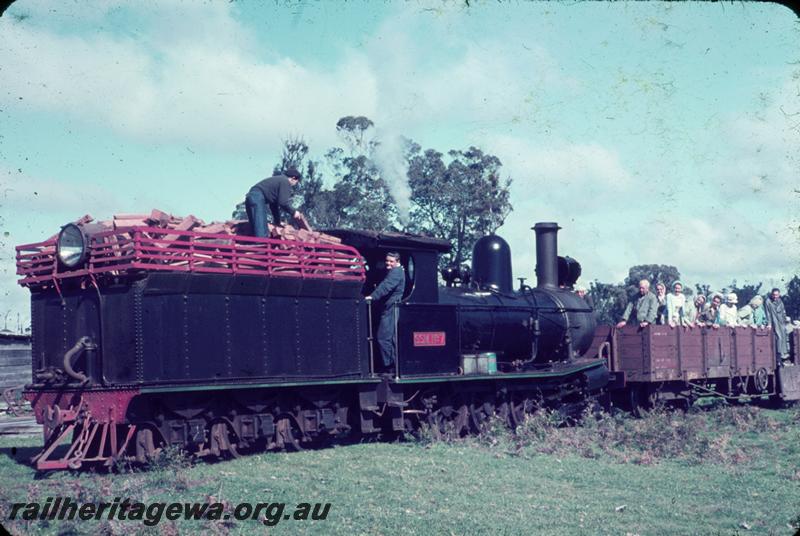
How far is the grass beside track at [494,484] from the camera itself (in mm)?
7352

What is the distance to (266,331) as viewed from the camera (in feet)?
36.1

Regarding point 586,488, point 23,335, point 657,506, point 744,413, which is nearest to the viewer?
point 657,506

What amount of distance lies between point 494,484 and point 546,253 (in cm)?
821

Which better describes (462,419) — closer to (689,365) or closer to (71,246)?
(689,365)

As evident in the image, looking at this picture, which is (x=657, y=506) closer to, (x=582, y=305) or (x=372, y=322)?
(x=372, y=322)

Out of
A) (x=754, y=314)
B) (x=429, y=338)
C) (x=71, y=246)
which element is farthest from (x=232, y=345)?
(x=754, y=314)

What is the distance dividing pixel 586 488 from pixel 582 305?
7.75 meters

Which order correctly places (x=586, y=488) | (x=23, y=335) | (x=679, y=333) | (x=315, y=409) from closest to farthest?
(x=586, y=488)
(x=315, y=409)
(x=679, y=333)
(x=23, y=335)

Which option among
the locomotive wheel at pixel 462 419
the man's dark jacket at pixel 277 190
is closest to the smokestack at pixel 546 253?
the locomotive wheel at pixel 462 419

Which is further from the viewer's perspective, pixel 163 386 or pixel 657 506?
pixel 163 386

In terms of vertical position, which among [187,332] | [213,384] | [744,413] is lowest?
[744,413]

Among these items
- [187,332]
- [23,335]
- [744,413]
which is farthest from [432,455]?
[23,335]

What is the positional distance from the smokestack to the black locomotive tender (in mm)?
2977

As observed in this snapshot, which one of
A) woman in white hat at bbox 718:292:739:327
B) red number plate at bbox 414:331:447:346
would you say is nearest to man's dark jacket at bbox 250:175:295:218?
red number plate at bbox 414:331:447:346
